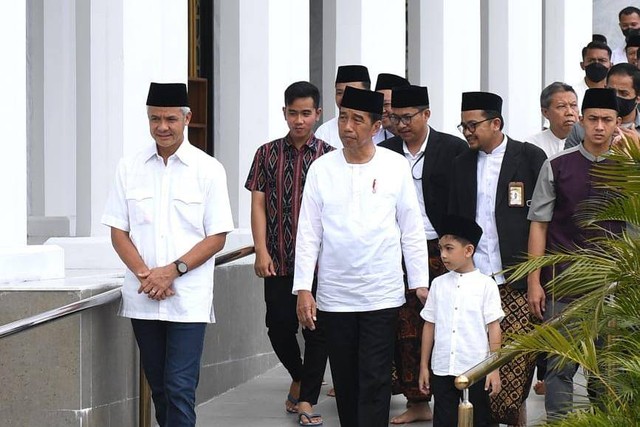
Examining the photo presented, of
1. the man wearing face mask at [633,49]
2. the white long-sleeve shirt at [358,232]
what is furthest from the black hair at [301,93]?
the man wearing face mask at [633,49]

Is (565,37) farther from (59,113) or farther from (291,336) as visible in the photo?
(291,336)

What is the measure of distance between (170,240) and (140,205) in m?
0.24

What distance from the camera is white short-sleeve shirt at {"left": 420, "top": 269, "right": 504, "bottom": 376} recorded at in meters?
8.50

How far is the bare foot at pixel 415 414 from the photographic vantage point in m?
9.62

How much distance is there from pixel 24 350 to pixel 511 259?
2715 mm

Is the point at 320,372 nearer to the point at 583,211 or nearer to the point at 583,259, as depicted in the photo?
the point at 583,211

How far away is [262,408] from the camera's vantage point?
10242 mm

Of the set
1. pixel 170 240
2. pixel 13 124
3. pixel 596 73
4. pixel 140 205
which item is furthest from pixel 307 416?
pixel 596 73

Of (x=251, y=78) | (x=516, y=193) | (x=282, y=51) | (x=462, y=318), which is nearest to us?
(x=462, y=318)

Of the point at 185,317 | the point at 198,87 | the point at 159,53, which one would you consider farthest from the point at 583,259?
the point at 198,87

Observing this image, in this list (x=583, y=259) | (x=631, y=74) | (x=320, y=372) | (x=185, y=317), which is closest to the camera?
(x=583, y=259)

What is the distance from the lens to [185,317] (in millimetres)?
8172

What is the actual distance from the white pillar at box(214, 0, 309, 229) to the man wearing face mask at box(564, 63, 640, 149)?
2.49 meters

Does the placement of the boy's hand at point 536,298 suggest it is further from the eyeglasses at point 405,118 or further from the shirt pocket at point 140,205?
the shirt pocket at point 140,205
